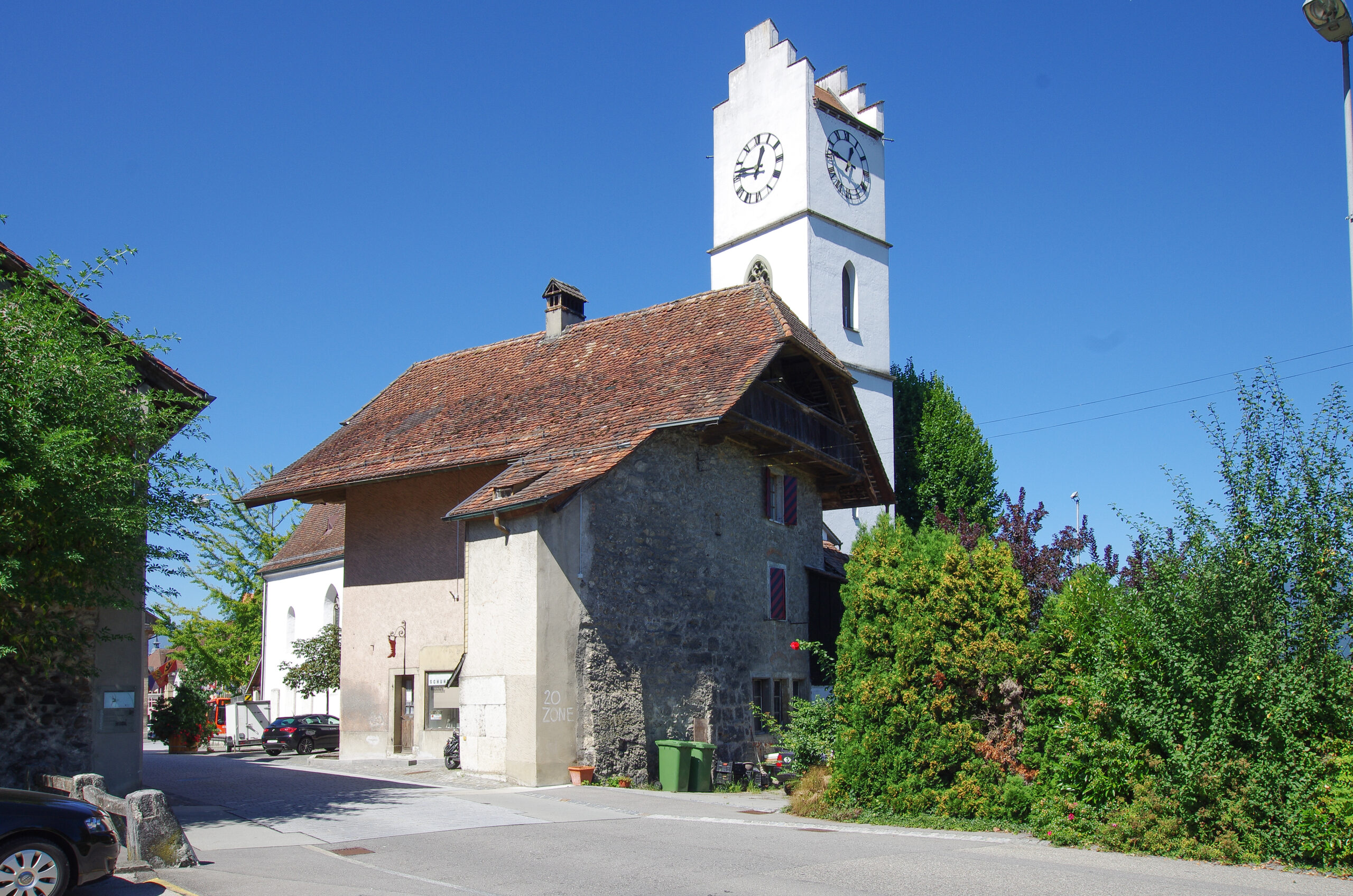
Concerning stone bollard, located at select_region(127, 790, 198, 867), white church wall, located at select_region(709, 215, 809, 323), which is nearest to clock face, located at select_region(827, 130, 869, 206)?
white church wall, located at select_region(709, 215, 809, 323)

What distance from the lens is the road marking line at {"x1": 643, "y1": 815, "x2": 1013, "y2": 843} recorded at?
1113 centimetres

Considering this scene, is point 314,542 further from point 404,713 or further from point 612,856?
point 612,856

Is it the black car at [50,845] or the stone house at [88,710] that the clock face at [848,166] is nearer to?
the stone house at [88,710]

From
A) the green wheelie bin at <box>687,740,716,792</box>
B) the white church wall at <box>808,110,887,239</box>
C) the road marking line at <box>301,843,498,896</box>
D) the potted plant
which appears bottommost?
the potted plant

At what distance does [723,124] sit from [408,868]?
107ft

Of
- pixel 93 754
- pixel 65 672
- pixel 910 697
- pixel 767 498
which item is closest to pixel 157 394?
pixel 65 672

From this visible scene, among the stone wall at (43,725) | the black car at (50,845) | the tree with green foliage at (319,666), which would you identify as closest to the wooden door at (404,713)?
the tree with green foliage at (319,666)

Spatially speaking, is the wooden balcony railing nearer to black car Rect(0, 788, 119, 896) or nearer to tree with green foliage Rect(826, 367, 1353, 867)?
tree with green foliage Rect(826, 367, 1353, 867)

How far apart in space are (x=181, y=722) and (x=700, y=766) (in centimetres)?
2111

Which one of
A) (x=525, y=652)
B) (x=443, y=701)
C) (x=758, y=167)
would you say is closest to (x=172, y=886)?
(x=525, y=652)

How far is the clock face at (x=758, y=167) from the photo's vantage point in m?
36.1

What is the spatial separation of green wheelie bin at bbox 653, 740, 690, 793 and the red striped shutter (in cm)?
505

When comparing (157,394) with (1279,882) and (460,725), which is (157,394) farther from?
(1279,882)

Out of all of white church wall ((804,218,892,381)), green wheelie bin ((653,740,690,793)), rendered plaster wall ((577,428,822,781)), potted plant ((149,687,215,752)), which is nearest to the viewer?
green wheelie bin ((653,740,690,793))
